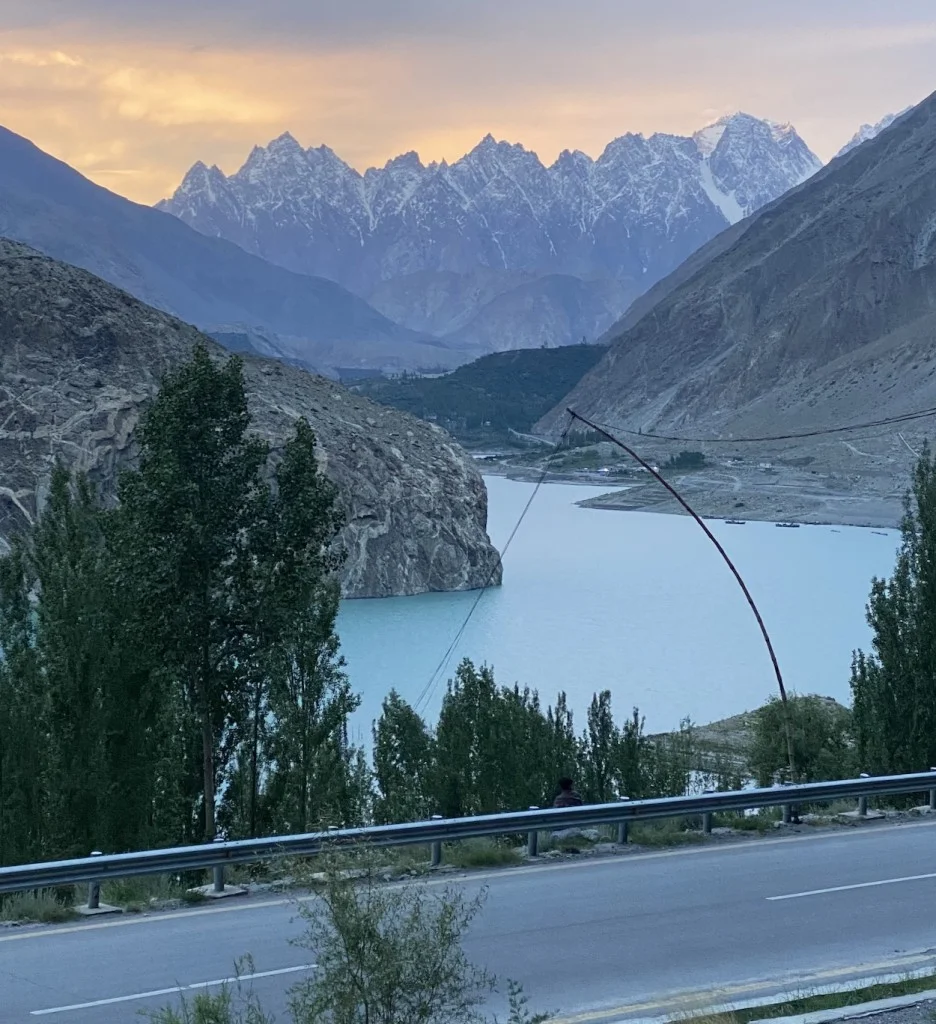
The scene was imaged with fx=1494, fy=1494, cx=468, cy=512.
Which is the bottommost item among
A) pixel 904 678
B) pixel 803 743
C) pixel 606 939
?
pixel 803 743

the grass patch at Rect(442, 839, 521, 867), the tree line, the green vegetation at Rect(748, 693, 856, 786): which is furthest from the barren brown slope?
the grass patch at Rect(442, 839, 521, 867)

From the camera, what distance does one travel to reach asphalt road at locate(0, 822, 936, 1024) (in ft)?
27.9

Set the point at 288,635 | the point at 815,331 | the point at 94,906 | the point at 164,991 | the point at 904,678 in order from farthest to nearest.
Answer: the point at 815,331
the point at 904,678
the point at 288,635
the point at 94,906
the point at 164,991

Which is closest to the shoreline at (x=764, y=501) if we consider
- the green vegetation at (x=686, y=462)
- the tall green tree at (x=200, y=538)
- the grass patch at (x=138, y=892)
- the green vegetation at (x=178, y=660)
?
the green vegetation at (x=686, y=462)

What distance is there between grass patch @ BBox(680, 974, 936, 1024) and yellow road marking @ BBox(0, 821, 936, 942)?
2397 mm

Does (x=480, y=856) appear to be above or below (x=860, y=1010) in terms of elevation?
above

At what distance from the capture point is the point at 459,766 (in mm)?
24703

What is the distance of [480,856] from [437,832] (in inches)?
25.2

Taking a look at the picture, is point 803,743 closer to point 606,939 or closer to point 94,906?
point 606,939

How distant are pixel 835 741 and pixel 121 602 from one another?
676 inches

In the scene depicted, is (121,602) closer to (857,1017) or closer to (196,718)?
(196,718)

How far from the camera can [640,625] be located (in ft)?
206

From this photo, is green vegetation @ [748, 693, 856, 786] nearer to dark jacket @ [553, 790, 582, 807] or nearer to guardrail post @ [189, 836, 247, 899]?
dark jacket @ [553, 790, 582, 807]

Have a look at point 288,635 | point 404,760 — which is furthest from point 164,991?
point 404,760
